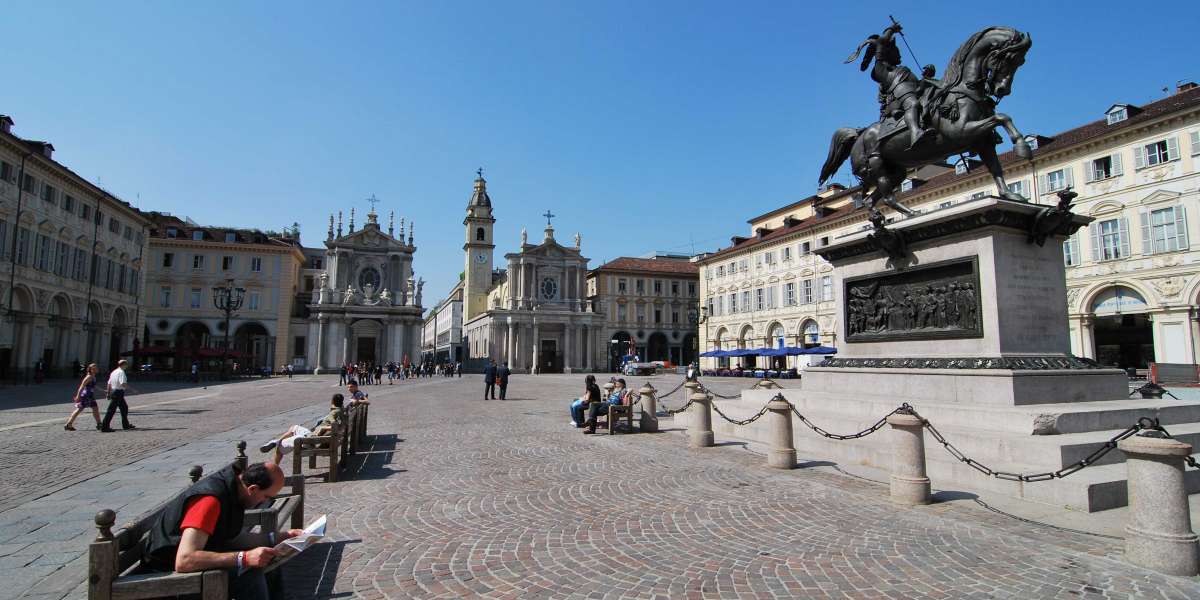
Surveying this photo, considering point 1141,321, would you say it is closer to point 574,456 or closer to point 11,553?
point 574,456

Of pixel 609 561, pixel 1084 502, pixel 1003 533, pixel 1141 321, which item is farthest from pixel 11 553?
pixel 1141 321

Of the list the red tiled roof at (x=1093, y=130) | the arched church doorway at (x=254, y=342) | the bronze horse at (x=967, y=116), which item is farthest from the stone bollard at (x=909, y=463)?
the arched church doorway at (x=254, y=342)

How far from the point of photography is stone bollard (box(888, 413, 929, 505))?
6258 millimetres

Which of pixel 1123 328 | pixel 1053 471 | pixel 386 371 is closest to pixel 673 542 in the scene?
pixel 1053 471

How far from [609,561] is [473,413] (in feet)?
43.3

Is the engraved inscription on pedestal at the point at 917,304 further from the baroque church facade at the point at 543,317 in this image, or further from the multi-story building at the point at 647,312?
the multi-story building at the point at 647,312

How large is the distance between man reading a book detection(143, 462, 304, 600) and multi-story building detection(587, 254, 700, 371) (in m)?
66.2

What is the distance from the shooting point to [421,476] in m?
8.23

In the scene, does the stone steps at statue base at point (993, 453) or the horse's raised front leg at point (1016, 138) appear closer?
the stone steps at statue base at point (993, 453)

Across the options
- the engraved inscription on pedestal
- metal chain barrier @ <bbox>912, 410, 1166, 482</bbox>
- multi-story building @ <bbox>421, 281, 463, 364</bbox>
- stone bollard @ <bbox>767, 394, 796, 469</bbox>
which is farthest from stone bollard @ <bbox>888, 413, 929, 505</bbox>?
multi-story building @ <bbox>421, 281, 463, 364</bbox>

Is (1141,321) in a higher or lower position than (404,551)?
higher

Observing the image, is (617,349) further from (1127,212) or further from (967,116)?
(967,116)

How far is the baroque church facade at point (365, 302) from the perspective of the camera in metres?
59.7

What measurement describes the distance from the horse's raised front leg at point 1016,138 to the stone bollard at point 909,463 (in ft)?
15.7
